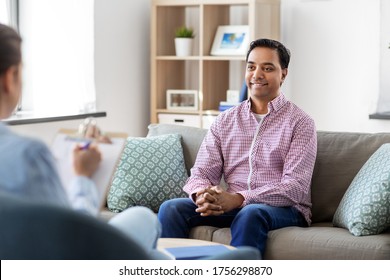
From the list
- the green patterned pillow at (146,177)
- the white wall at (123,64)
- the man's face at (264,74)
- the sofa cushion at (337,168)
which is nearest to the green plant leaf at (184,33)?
the white wall at (123,64)

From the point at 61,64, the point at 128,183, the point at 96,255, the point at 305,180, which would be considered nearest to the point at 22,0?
the point at 61,64

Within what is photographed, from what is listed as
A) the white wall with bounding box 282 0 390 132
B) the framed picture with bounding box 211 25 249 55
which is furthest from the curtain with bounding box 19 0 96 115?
the white wall with bounding box 282 0 390 132

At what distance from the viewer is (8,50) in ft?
5.30

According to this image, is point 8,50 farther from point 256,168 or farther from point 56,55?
point 56,55

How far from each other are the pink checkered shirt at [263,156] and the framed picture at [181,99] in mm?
2186

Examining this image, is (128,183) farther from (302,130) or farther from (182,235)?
(302,130)

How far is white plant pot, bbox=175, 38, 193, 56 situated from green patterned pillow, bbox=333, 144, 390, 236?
8.88ft

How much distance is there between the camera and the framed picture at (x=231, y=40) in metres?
5.57

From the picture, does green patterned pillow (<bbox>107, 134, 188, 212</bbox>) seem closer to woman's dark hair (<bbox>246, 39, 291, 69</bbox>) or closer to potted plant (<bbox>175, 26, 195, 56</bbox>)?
woman's dark hair (<bbox>246, 39, 291, 69</bbox>)

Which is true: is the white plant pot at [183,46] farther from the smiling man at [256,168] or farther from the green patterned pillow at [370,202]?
the green patterned pillow at [370,202]

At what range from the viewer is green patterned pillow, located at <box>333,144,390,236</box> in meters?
3.12

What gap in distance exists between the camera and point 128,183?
367 cm

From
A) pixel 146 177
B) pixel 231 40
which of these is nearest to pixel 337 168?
pixel 146 177

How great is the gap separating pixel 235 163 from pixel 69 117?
1761mm
